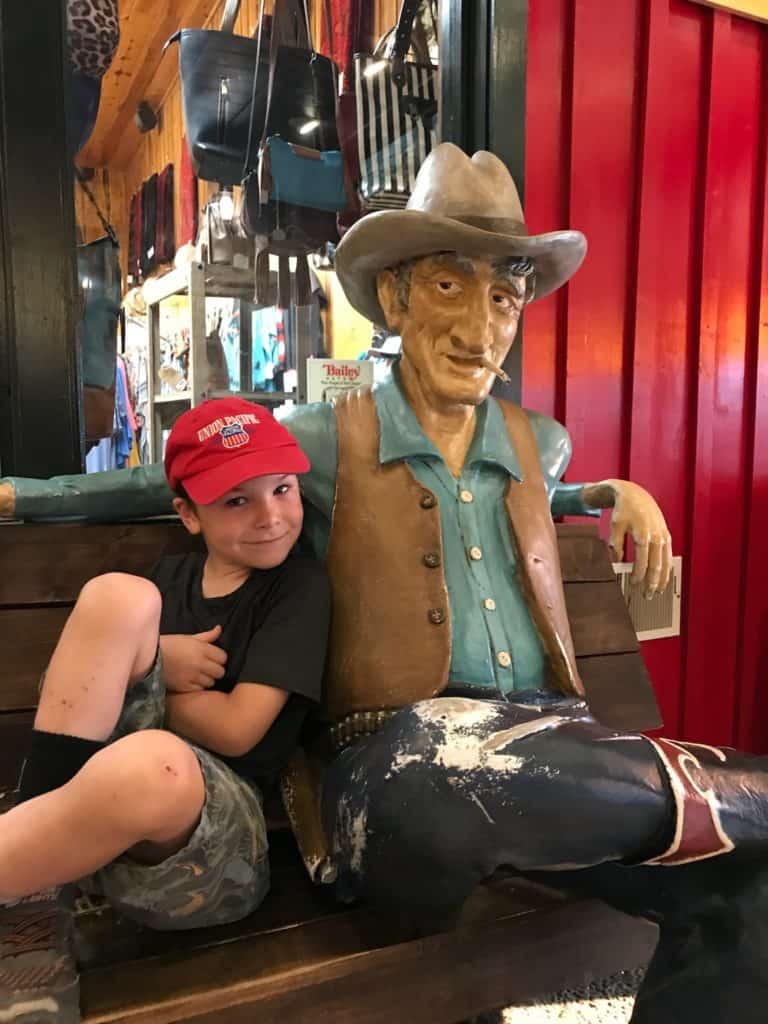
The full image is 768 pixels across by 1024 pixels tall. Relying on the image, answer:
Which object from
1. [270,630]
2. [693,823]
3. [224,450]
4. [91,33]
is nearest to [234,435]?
[224,450]

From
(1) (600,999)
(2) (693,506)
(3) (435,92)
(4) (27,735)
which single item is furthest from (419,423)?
(2) (693,506)

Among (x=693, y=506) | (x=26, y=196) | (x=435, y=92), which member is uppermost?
(x=435, y=92)

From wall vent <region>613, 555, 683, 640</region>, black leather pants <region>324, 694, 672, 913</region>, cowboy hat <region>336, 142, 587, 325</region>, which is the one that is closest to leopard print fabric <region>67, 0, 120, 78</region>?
cowboy hat <region>336, 142, 587, 325</region>

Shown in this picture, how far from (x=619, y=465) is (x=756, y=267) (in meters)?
0.70

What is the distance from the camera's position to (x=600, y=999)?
4.12 ft

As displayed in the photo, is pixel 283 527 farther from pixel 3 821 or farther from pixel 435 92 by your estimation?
pixel 435 92

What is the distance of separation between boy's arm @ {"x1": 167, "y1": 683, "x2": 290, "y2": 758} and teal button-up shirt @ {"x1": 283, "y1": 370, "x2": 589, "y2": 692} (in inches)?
10.0

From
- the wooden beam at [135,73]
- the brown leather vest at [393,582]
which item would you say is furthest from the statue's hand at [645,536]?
the wooden beam at [135,73]

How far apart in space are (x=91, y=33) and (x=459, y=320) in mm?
946

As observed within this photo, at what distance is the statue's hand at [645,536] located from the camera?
3.72 ft

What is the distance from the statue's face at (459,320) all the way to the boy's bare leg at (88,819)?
64 cm

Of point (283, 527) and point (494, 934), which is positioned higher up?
point (283, 527)

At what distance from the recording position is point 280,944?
852 mm

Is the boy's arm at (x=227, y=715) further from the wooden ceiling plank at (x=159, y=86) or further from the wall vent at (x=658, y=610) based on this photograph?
the wooden ceiling plank at (x=159, y=86)
